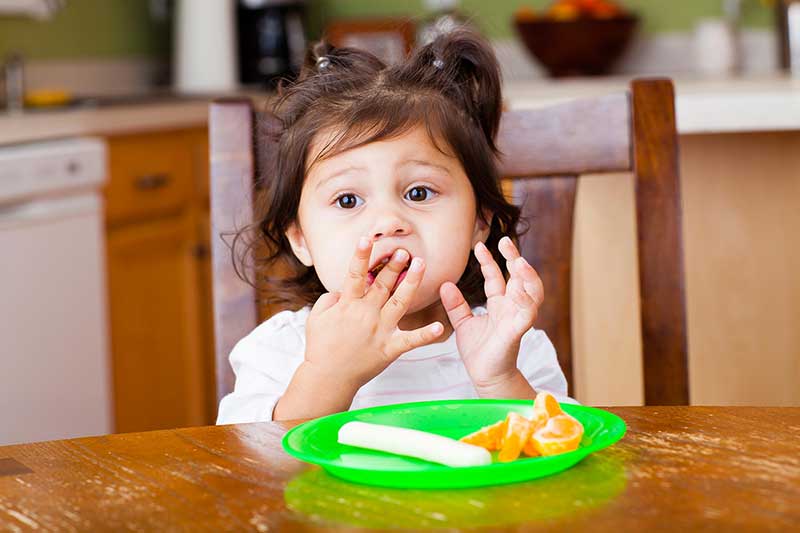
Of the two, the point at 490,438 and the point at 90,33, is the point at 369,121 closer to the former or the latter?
the point at 490,438

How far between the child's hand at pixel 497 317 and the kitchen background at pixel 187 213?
0.54 meters

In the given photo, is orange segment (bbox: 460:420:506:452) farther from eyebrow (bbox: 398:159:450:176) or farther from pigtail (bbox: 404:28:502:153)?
pigtail (bbox: 404:28:502:153)

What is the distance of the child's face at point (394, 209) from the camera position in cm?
117

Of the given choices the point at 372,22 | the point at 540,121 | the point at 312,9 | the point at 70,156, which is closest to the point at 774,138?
the point at 540,121

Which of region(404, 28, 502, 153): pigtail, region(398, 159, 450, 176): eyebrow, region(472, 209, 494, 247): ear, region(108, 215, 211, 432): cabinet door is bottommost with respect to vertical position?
region(108, 215, 211, 432): cabinet door

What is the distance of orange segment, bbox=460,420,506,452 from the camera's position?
0.73m

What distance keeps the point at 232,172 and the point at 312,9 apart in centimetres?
335

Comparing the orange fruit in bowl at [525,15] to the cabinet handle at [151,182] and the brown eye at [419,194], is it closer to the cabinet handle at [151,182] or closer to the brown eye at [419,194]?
the cabinet handle at [151,182]

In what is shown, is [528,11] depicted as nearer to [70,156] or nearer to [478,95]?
[70,156]

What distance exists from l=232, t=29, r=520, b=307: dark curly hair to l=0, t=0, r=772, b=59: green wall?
7.15 ft

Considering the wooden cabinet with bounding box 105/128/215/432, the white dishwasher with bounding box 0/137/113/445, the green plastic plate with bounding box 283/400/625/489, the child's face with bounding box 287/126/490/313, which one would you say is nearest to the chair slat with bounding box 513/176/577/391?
the child's face with bounding box 287/126/490/313

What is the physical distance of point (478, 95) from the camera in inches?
53.1

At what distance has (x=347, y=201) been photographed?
120cm

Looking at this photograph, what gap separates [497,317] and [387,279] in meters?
0.12
